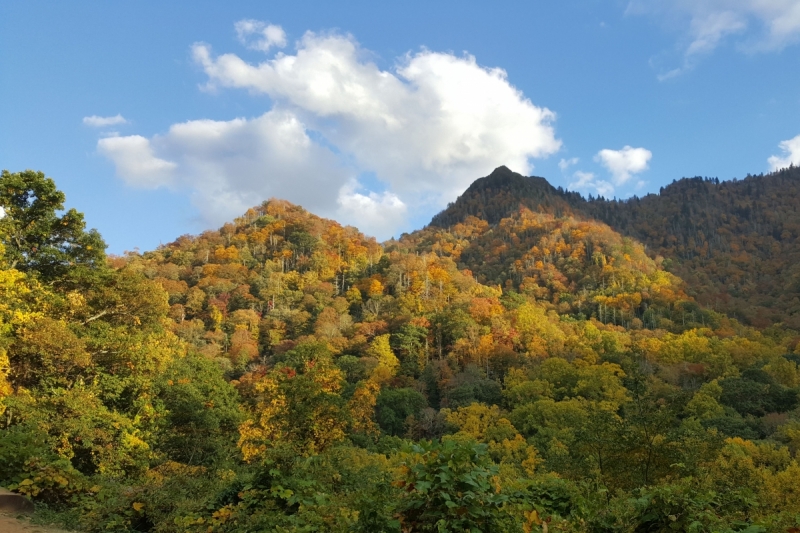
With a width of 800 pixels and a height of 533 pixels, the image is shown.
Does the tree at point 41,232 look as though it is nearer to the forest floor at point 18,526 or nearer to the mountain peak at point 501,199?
the forest floor at point 18,526

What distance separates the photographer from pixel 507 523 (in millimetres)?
3867

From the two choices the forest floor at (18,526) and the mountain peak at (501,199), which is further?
the mountain peak at (501,199)

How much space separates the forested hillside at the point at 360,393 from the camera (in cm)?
519

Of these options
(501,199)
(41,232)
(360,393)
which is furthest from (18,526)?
(501,199)

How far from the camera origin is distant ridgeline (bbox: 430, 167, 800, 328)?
2982 inches

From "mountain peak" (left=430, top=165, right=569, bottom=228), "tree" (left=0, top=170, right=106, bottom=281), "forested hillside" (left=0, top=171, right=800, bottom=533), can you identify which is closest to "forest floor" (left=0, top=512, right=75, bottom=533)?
"forested hillside" (left=0, top=171, right=800, bottom=533)

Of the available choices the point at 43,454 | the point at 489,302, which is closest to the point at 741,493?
the point at 43,454

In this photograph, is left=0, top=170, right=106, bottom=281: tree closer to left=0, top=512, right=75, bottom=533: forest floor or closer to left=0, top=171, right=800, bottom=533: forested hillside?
left=0, top=171, right=800, bottom=533: forested hillside

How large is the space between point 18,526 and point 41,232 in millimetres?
12209

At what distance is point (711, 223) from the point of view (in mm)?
120875

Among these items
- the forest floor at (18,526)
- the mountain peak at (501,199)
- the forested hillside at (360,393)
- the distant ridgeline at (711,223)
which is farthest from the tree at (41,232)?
the mountain peak at (501,199)

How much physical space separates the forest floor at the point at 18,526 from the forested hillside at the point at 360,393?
354 millimetres

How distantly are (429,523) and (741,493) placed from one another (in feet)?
9.64

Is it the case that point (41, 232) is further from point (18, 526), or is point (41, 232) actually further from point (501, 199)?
point (501, 199)
